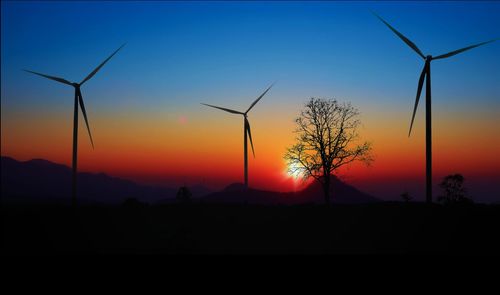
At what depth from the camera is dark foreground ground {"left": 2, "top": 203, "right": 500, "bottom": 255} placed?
3944cm

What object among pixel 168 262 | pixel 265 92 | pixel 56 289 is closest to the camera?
pixel 56 289

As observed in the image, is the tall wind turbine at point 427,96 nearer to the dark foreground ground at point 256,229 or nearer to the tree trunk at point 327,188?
the dark foreground ground at point 256,229

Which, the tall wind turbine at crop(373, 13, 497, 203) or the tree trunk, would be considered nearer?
the tall wind turbine at crop(373, 13, 497, 203)

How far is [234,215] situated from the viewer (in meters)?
48.1

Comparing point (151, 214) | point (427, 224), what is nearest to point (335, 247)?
point (427, 224)

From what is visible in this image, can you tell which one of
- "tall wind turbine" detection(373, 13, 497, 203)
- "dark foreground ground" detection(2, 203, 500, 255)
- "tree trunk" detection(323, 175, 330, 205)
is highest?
"tall wind turbine" detection(373, 13, 497, 203)

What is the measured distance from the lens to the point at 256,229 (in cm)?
4484

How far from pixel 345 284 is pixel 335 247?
1048 inches

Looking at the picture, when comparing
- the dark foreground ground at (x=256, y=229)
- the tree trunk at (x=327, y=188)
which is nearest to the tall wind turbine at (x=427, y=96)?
the dark foreground ground at (x=256, y=229)

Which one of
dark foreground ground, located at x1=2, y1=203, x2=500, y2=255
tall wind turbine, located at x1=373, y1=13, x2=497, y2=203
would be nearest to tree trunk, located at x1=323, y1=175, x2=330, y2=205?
dark foreground ground, located at x1=2, y1=203, x2=500, y2=255

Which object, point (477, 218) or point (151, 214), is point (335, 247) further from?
point (151, 214)

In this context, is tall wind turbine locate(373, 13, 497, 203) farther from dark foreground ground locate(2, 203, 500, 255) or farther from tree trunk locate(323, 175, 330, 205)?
tree trunk locate(323, 175, 330, 205)

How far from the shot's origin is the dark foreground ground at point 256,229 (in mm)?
39438

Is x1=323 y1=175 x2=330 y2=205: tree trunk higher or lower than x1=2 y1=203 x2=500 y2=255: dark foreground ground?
higher
